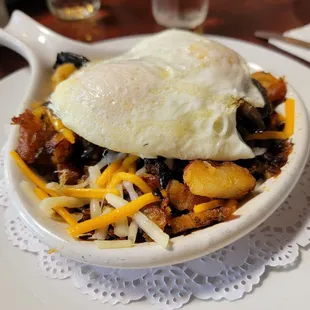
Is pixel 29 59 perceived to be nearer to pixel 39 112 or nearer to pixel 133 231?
pixel 39 112

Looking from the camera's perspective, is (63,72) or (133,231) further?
(63,72)

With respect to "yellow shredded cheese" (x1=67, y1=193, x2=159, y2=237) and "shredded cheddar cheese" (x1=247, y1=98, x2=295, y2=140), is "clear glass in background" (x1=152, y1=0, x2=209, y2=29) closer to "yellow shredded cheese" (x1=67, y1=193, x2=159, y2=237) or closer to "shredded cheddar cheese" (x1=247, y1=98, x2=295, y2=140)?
"shredded cheddar cheese" (x1=247, y1=98, x2=295, y2=140)

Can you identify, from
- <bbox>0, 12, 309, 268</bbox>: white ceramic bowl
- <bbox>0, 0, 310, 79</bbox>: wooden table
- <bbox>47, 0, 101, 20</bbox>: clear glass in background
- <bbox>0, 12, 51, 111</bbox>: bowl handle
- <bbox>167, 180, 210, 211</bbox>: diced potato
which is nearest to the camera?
<bbox>0, 12, 309, 268</bbox>: white ceramic bowl

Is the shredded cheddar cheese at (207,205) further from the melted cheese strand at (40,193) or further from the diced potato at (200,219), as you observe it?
the melted cheese strand at (40,193)

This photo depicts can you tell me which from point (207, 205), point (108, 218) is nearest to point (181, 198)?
point (207, 205)

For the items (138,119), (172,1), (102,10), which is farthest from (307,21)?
(138,119)

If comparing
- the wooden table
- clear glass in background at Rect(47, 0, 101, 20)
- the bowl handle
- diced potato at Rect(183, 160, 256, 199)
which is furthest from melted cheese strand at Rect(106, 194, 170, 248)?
clear glass in background at Rect(47, 0, 101, 20)
